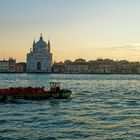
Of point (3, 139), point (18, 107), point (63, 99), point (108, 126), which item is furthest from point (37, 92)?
point (3, 139)

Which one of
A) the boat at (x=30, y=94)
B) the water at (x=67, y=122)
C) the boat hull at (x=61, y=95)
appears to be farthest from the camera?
the boat hull at (x=61, y=95)

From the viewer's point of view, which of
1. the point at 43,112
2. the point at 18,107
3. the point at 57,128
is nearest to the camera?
the point at 57,128

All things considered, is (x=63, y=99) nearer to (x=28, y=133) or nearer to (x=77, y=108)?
(x=77, y=108)

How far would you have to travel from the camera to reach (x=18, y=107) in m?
33.9

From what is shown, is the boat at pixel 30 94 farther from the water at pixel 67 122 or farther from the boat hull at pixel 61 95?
the water at pixel 67 122

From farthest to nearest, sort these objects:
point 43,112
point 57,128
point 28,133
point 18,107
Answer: point 18,107 → point 43,112 → point 57,128 → point 28,133

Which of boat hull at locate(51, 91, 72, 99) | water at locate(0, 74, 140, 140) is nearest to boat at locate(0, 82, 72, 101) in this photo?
boat hull at locate(51, 91, 72, 99)

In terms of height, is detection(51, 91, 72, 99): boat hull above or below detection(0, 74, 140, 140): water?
above

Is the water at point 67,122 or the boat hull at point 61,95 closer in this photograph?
the water at point 67,122

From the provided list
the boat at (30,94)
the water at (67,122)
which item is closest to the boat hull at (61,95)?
the boat at (30,94)

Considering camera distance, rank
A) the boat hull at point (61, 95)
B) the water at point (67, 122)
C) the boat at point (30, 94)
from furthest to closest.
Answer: the boat hull at point (61, 95) → the boat at point (30, 94) → the water at point (67, 122)

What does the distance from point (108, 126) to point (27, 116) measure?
6.05 metres

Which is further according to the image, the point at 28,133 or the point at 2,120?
the point at 2,120

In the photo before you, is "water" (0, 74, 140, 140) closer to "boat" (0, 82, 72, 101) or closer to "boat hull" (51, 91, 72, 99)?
"boat" (0, 82, 72, 101)
